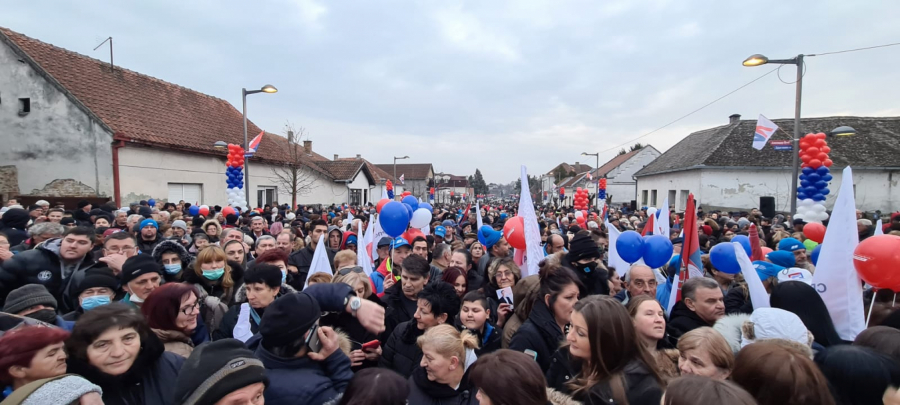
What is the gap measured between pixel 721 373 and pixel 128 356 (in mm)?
3167

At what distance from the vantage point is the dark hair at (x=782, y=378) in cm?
181

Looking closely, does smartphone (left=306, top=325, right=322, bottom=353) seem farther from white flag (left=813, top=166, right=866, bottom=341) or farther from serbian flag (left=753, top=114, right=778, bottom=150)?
serbian flag (left=753, top=114, right=778, bottom=150)

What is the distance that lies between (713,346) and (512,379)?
1.24 metres

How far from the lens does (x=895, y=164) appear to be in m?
23.1

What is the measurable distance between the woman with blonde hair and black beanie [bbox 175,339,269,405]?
2.95 feet

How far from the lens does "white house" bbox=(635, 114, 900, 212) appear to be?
924 inches

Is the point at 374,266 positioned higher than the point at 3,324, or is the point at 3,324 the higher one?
the point at 3,324

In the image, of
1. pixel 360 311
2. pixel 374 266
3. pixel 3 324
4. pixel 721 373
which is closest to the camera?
pixel 721 373

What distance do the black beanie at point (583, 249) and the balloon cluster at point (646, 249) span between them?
4.05ft

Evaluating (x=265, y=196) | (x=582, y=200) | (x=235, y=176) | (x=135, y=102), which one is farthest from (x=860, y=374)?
(x=265, y=196)

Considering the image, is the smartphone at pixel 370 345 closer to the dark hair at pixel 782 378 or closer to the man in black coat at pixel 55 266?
the dark hair at pixel 782 378

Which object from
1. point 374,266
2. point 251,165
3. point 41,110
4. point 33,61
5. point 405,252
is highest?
point 33,61

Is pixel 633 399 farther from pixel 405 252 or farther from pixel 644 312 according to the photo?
pixel 405 252

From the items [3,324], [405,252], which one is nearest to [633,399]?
[3,324]
